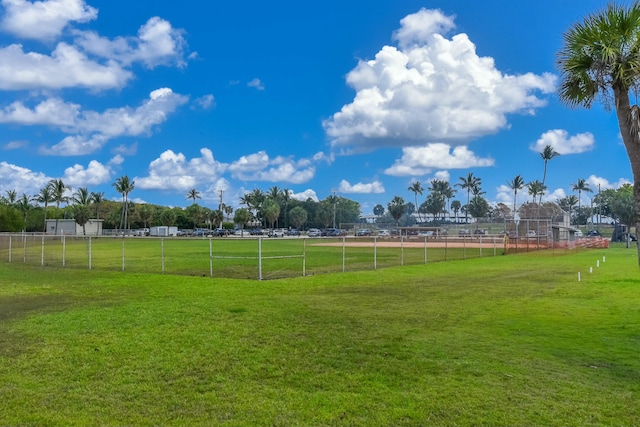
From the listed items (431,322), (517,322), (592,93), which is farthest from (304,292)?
(592,93)

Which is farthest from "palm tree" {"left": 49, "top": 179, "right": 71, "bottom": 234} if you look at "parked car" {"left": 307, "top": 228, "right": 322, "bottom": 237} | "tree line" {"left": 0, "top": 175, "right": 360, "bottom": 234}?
"parked car" {"left": 307, "top": 228, "right": 322, "bottom": 237}

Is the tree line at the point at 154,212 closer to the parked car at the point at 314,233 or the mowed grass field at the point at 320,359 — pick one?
the parked car at the point at 314,233

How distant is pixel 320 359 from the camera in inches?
279

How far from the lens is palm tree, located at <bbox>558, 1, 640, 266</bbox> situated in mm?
7395

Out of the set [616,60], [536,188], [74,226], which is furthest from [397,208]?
[616,60]

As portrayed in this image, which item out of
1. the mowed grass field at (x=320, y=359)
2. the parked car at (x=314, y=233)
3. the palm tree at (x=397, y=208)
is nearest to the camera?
the mowed grass field at (x=320, y=359)

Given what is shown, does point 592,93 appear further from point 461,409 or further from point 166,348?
point 166,348

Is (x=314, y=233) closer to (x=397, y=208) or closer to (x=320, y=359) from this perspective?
(x=397, y=208)

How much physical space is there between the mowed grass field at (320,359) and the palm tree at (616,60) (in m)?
2.94

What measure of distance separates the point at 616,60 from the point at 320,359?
649 centimetres

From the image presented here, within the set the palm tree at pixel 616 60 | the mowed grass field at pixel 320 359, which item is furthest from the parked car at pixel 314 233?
the palm tree at pixel 616 60

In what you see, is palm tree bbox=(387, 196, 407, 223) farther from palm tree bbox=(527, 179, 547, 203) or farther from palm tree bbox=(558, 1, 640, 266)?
palm tree bbox=(558, 1, 640, 266)

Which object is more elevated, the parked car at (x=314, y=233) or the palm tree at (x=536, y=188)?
the palm tree at (x=536, y=188)

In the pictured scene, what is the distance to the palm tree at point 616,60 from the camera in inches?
291
